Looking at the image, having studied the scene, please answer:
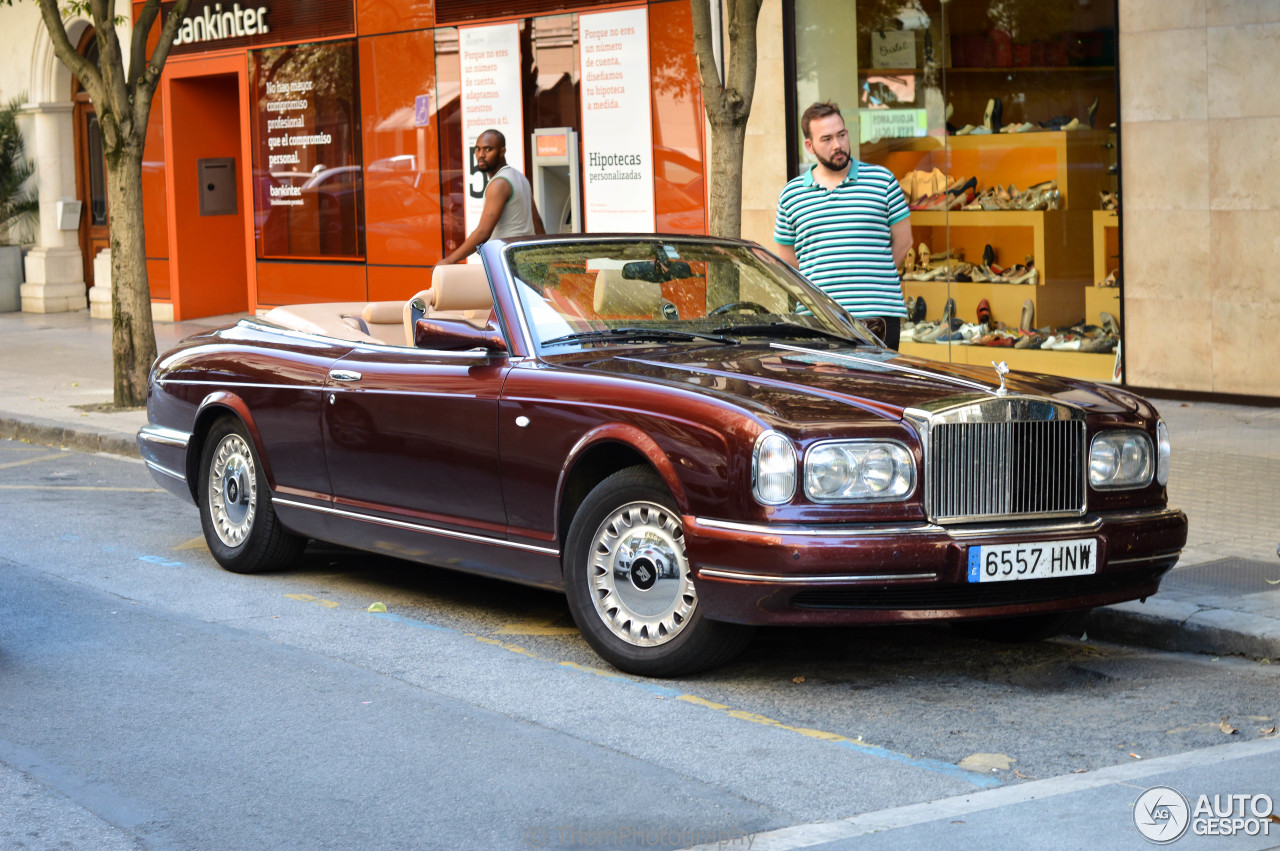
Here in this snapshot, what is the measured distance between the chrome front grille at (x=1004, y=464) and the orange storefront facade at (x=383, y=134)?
10.0 meters

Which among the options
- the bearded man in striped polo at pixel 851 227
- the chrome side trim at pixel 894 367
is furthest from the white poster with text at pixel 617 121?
the chrome side trim at pixel 894 367

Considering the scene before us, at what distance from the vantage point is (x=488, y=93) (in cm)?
1752

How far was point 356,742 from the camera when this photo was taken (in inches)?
203

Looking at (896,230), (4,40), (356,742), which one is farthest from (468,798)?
(4,40)

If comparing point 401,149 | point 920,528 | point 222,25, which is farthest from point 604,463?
point 222,25

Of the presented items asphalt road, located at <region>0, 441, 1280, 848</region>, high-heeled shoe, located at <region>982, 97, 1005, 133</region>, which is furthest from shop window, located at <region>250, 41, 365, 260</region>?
asphalt road, located at <region>0, 441, 1280, 848</region>

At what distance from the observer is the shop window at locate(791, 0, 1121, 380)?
42.3 ft

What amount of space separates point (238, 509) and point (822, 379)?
325 centimetres

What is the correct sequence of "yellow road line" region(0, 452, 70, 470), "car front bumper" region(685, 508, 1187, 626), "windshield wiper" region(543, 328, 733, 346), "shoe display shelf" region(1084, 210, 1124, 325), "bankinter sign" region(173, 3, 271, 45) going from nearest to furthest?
1. "car front bumper" region(685, 508, 1187, 626)
2. "windshield wiper" region(543, 328, 733, 346)
3. "yellow road line" region(0, 452, 70, 470)
4. "shoe display shelf" region(1084, 210, 1124, 325)
5. "bankinter sign" region(173, 3, 271, 45)

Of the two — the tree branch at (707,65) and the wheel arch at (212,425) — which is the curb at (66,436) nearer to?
the wheel arch at (212,425)

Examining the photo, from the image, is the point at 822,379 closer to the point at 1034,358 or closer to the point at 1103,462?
the point at 1103,462

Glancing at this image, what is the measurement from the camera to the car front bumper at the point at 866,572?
209 inches

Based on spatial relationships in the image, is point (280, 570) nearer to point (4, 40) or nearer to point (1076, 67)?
point (1076, 67)

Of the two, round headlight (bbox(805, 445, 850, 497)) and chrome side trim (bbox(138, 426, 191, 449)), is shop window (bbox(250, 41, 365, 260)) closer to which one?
chrome side trim (bbox(138, 426, 191, 449))
